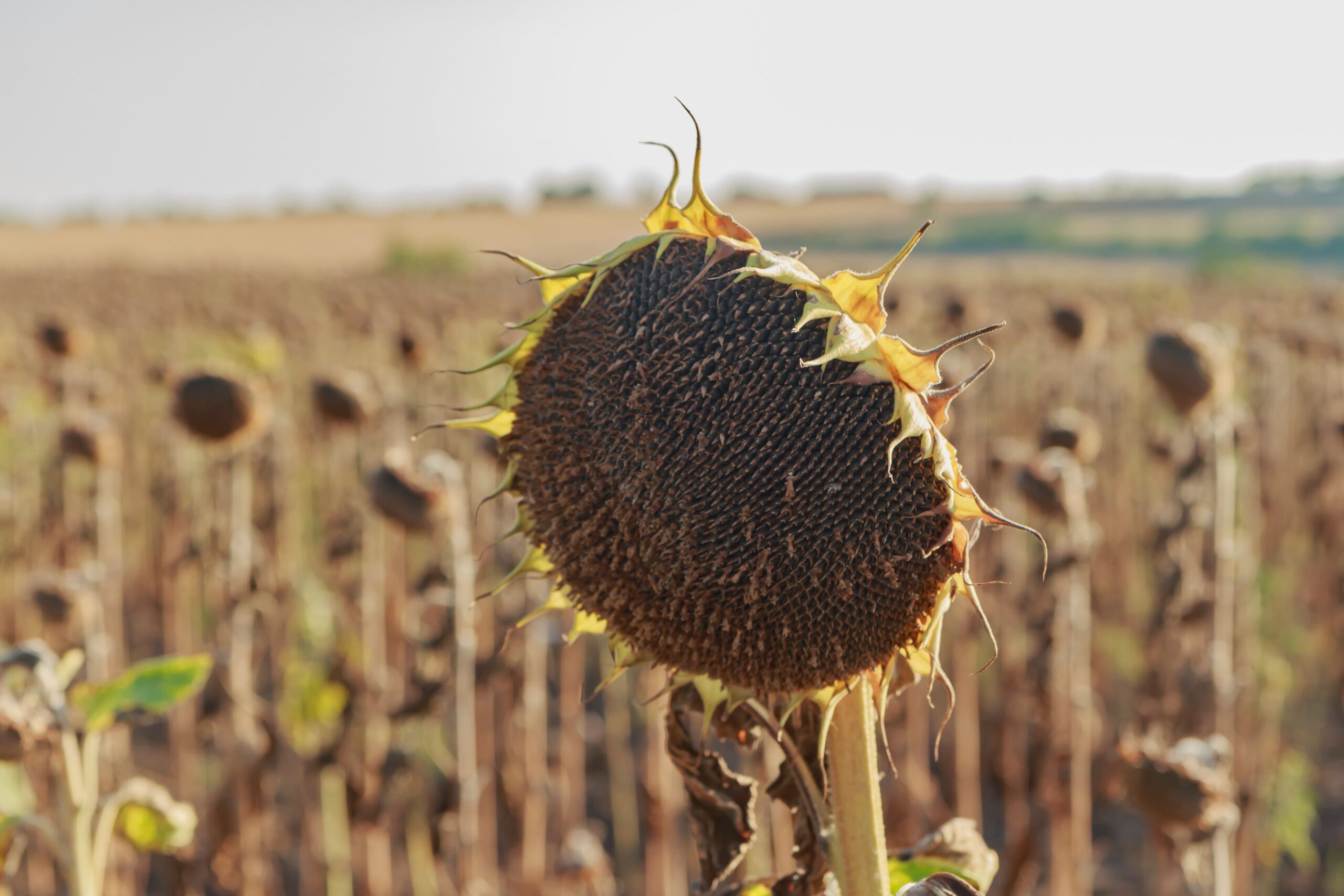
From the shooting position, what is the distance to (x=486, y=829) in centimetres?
565

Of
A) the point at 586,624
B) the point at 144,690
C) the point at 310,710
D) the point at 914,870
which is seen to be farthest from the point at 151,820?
the point at 310,710

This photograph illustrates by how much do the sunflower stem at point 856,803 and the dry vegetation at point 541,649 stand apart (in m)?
0.22

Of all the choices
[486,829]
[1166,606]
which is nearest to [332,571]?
[486,829]

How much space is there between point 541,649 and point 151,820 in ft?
8.63

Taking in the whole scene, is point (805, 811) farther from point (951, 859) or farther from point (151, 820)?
point (151, 820)

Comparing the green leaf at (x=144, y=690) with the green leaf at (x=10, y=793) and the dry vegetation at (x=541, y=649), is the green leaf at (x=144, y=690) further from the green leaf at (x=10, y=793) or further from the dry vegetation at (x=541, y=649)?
the green leaf at (x=10, y=793)

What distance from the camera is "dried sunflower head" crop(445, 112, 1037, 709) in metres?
1.25

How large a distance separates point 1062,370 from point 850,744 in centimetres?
1041

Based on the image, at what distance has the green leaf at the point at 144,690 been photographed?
186 centimetres

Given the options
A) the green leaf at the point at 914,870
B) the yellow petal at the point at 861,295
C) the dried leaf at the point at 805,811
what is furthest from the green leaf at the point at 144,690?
the yellow petal at the point at 861,295

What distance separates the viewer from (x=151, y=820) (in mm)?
1969

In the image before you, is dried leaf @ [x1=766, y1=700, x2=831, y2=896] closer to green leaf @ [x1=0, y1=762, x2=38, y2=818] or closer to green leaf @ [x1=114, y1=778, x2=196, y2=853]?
green leaf @ [x1=114, y1=778, x2=196, y2=853]

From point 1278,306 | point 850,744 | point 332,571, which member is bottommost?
point 332,571

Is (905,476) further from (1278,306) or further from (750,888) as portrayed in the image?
(1278,306)
